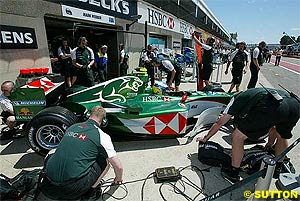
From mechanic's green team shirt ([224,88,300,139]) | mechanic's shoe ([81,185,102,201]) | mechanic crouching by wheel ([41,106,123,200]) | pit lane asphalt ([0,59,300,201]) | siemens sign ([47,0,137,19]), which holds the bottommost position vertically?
pit lane asphalt ([0,59,300,201])

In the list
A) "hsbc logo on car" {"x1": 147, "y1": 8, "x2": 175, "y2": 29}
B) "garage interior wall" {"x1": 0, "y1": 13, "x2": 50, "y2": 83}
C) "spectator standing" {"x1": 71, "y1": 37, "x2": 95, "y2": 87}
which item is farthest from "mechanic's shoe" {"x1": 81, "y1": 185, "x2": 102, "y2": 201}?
"hsbc logo on car" {"x1": 147, "y1": 8, "x2": 175, "y2": 29}

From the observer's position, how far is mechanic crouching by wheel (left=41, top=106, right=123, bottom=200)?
189 cm

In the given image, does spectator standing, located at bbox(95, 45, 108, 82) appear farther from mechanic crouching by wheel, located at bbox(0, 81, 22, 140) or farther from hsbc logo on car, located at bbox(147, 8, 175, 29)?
hsbc logo on car, located at bbox(147, 8, 175, 29)

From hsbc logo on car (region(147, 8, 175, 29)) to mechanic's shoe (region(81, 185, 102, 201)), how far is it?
1177cm

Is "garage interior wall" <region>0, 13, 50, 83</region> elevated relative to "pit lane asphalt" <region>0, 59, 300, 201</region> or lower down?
elevated

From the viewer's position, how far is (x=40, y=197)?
7.33 ft

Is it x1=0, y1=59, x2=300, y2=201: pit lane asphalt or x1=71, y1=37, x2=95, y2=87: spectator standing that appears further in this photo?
x1=71, y1=37, x2=95, y2=87: spectator standing

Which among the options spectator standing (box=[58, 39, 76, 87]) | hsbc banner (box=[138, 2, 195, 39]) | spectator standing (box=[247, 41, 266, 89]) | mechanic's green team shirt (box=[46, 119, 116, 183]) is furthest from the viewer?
hsbc banner (box=[138, 2, 195, 39])

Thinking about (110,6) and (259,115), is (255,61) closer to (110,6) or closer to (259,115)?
(259,115)

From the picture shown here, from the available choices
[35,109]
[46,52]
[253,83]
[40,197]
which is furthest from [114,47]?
[40,197]

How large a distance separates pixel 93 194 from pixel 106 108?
4.53ft

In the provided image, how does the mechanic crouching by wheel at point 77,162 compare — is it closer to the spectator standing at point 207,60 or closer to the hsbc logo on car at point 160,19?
the spectator standing at point 207,60

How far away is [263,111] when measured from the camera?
2.18 meters

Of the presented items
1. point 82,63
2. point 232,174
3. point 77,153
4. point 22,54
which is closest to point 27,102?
point 77,153
